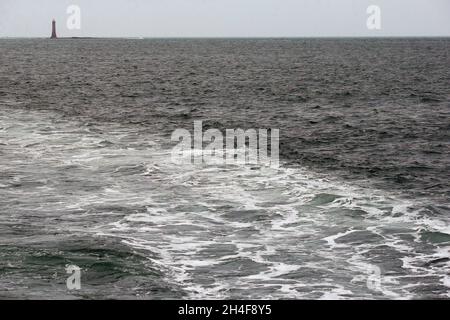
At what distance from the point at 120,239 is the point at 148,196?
5369 mm

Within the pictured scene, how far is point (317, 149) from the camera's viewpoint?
33.2 metres

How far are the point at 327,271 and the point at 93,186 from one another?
11577mm

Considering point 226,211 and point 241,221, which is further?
point 226,211

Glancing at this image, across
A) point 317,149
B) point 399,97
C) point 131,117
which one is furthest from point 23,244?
point 399,97

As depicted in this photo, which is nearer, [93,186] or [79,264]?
[79,264]

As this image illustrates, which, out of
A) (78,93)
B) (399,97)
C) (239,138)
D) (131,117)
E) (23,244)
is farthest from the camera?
(78,93)

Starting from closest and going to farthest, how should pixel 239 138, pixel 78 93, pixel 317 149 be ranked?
pixel 317 149
pixel 239 138
pixel 78 93

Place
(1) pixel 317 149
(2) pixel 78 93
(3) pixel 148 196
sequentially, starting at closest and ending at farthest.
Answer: (3) pixel 148 196
(1) pixel 317 149
(2) pixel 78 93

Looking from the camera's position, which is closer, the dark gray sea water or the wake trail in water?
the dark gray sea water

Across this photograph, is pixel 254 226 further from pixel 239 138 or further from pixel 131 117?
pixel 131 117

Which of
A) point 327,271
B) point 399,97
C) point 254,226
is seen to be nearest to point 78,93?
point 399,97

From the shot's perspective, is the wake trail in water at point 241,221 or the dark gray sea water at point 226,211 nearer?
the dark gray sea water at point 226,211
